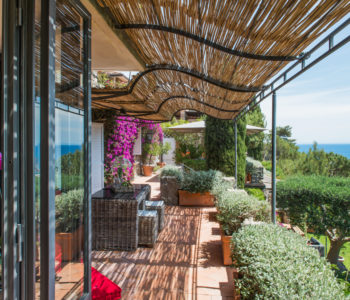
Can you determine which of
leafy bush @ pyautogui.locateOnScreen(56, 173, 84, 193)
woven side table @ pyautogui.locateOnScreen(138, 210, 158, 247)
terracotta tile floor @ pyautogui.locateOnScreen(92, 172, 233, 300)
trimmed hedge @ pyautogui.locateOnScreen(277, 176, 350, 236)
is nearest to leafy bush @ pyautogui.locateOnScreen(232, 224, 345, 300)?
terracotta tile floor @ pyautogui.locateOnScreen(92, 172, 233, 300)

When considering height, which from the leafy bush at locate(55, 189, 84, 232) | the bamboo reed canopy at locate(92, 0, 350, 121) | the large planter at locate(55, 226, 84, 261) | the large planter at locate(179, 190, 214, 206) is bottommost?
the large planter at locate(179, 190, 214, 206)

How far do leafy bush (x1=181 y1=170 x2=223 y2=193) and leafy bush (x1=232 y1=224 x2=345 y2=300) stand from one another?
4.09 m

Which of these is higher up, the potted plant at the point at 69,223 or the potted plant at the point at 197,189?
the potted plant at the point at 69,223

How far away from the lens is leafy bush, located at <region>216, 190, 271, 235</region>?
3.57 m

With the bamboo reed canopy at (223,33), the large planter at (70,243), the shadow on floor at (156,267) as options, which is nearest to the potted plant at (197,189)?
the shadow on floor at (156,267)

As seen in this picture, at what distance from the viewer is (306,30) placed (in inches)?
62.2

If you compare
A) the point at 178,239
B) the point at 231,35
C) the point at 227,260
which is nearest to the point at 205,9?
the point at 231,35

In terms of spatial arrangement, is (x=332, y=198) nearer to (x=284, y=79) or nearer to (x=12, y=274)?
(x=284, y=79)

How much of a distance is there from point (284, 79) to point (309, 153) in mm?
8191

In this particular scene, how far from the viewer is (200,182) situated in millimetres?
6754

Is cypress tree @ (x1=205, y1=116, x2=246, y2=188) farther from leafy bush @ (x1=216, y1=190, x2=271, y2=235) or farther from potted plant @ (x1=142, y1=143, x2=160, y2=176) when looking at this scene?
leafy bush @ (x1=216, y1=190, x2=271, y2=235)

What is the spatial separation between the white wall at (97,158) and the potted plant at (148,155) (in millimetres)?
5367

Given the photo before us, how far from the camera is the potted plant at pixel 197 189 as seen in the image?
6762mm

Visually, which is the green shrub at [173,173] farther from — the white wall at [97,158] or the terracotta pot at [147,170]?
the terracotta pot at [147,170]
